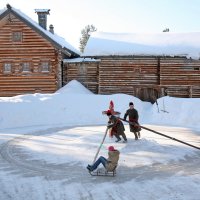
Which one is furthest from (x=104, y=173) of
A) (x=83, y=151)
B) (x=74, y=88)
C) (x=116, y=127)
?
(x=74, y=88)

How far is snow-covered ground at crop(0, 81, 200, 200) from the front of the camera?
9375 millimetres

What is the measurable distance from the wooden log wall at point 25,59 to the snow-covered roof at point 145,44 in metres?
3.05

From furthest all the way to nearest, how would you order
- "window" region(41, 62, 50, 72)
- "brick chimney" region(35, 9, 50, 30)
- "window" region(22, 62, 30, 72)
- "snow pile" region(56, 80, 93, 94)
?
"brick chimney" region(35, 9, 50, 30), "window" region(22, 62, 30, 72), "window" region(41, 62, 50, 72), "snow pile" region(56, 80, 93, 94)

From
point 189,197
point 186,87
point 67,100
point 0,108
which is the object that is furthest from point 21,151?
point 186,87

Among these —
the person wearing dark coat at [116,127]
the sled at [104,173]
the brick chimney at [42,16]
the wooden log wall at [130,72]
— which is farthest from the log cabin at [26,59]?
the sled at [104,173]

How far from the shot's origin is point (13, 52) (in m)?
30.5

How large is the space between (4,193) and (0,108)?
591 inches

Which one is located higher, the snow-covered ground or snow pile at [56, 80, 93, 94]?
snow pile at [56, 80, 93, 94]

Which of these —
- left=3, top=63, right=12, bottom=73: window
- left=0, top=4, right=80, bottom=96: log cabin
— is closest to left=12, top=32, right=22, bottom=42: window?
left=0, top=4, right=80, bottom=96: log cabin

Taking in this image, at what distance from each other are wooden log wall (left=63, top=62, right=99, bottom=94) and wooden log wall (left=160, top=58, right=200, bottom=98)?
5.28 metres

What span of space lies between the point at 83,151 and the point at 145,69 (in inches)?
689

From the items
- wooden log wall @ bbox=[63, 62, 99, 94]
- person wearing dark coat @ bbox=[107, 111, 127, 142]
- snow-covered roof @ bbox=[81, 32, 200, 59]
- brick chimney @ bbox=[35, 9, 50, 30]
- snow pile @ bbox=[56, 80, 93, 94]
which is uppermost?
brick chimney @ bbox=[35, 9, 50, 30]

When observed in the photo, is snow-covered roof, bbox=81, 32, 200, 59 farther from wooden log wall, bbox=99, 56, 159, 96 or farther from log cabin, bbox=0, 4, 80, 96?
log cabin, bbox=0, 4, 80, 96

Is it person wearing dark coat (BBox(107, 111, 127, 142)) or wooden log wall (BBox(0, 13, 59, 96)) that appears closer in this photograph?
person wearing dark coat (BBox(107, 111, 127, 142))
